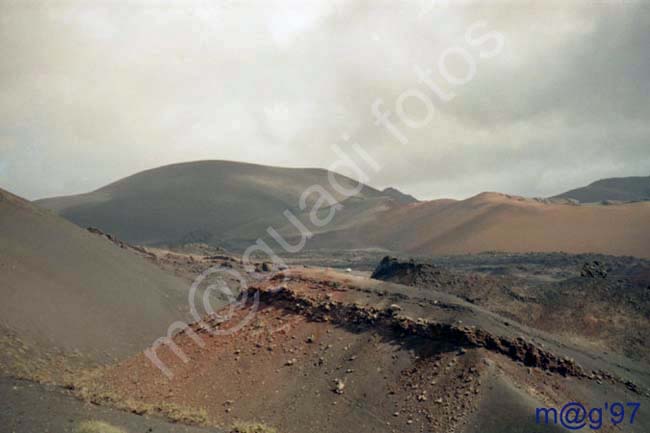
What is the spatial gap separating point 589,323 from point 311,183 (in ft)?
393

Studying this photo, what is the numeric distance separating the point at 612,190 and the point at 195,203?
91.8m

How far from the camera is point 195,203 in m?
108

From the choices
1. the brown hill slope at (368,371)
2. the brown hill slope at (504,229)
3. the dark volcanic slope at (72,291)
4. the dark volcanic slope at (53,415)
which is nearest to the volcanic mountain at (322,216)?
the brown hill slope at (504,229)

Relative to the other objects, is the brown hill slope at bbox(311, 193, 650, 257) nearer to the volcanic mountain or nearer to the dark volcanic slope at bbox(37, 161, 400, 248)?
the volcanic mountain

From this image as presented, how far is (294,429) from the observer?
1183 centimetres

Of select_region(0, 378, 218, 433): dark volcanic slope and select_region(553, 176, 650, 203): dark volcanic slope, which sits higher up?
select_region(553, 176, 650, 203): dark volcanic slope

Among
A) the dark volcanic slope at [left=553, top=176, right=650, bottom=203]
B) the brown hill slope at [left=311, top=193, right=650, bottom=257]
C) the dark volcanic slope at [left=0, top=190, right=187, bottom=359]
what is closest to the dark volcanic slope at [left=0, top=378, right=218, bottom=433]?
the dark volcanic slope at [left=0, top=190, right=187, bottom=359]

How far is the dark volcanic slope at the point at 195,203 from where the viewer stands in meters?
94.0

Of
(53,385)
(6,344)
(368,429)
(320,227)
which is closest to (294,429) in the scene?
(368,429)

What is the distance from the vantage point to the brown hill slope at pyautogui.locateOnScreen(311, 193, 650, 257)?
54.7 meters

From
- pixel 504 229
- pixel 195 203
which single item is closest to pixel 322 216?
pixel 195 203

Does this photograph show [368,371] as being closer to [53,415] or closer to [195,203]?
[53,415]

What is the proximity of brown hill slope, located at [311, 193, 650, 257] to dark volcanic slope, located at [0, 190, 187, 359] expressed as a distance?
41.6 metres

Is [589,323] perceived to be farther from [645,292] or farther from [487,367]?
[487,367]
